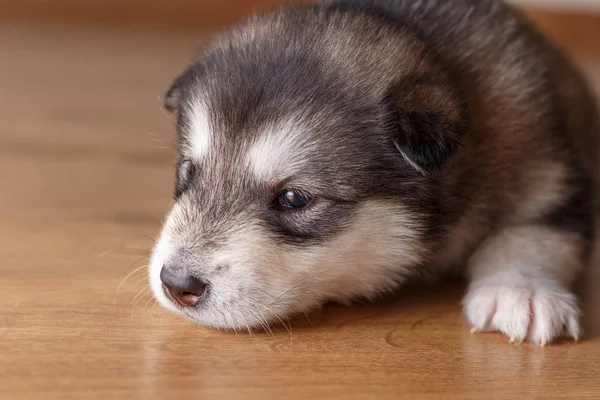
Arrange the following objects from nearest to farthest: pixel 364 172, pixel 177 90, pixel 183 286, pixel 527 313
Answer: pixel 183 286 < pixel 364 172 < pixel 527 313 < pixel 177 90

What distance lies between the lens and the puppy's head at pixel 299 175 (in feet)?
7.92

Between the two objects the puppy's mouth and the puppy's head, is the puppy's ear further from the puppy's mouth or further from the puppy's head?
the puppy's mouth

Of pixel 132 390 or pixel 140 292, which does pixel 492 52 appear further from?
pixel 132 390

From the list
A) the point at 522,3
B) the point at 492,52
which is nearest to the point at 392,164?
the point at 492,52

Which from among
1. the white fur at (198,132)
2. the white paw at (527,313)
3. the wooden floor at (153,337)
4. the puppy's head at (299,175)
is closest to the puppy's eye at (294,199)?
the puppy's head at (299,175)

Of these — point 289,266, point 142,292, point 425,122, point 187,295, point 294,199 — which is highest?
point 425,122

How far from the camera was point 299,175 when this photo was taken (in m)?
2.45

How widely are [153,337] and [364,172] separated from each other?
737 millimetres

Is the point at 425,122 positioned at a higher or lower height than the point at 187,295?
higher

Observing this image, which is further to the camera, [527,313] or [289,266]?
[527,313]

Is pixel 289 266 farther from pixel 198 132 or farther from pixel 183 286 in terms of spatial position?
pixel 198 132

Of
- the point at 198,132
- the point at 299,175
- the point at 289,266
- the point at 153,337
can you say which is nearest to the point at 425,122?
the point at 299,175

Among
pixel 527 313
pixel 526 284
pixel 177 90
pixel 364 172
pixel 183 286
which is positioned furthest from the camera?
pixel 177 90

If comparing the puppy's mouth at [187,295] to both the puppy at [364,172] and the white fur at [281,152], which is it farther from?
the white fur at [281,152]
